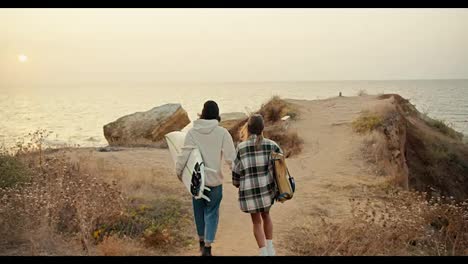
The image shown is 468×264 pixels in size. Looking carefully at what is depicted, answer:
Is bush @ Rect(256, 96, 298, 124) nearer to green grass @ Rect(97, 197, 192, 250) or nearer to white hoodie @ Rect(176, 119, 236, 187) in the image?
green grass @ Rect(97, 197, 192, 250)

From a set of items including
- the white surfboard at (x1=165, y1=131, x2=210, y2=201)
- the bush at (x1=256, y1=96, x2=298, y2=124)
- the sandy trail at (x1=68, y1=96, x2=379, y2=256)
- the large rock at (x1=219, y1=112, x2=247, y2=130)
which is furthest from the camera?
the large rock at (x1=219, y1=112, x2=247, y2=130)

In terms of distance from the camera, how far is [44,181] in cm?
789

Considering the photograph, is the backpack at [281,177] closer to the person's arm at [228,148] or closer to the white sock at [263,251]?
the person's arm at [228,148]

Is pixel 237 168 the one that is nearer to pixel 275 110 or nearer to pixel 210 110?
pixel 210 110

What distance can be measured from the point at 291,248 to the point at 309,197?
3.03 meters

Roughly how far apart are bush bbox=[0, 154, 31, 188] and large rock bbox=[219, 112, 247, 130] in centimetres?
1080

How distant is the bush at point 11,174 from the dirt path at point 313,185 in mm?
3497

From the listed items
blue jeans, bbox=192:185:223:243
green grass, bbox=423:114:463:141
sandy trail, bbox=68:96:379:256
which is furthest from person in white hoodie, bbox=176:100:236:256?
green grass, bbox=423:114:463:141

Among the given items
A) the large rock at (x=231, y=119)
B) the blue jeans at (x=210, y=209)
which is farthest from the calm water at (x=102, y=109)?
the blue jeans at (x=210, y=209)

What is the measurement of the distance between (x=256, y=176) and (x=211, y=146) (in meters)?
0.62

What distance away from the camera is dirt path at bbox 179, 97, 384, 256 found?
23.2 feet

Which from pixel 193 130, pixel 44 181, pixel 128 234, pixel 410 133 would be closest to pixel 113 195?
pixel 128 234

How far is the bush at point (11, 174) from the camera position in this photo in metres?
7.93

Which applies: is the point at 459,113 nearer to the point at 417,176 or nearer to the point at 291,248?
the point at 417,176
